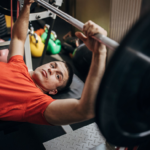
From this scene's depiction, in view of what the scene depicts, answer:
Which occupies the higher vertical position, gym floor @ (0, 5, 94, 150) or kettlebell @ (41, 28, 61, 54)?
kettlebell @ (41, 28, 61, 54)

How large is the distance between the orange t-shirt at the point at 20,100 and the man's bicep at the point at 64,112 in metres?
0.06

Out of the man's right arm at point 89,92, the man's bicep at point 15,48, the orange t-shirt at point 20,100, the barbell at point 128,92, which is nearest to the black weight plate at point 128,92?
the barbell at point 128,92

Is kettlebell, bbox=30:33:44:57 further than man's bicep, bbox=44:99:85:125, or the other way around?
kettlebell, bbox=30:33:44:57

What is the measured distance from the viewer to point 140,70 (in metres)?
0.37

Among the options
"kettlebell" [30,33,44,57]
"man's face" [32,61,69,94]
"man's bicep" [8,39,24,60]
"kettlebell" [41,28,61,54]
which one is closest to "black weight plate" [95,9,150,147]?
"man's face" [32,61,69,94]

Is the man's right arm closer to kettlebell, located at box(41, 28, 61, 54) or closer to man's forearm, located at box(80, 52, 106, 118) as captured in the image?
man's forearm, located at box(80, 52, 106, 118)

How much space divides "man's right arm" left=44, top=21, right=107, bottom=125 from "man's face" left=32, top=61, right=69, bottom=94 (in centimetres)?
61

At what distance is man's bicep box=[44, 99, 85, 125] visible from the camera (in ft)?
2.72

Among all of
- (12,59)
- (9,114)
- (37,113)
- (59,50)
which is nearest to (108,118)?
(37,113)

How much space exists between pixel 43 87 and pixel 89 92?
81 centimetres

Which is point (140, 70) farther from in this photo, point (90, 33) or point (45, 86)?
point (45, 86)

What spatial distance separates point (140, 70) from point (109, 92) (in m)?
0.09

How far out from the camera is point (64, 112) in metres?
0.88

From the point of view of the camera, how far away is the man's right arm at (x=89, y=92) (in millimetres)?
766
